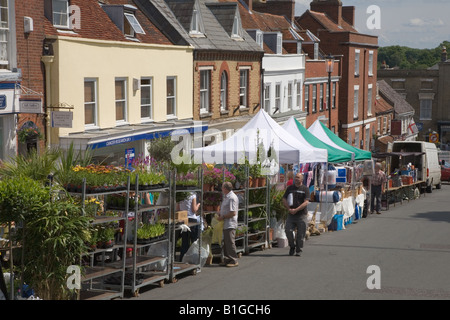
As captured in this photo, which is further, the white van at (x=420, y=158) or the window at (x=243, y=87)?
the white van at (x=420, y=158)

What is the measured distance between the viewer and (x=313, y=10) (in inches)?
2137

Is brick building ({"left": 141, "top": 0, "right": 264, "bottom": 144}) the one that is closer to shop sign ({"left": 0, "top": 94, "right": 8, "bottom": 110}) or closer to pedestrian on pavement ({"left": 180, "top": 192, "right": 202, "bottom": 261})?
shop sign ({"left": 0, "top": 94, "right": 8, "bottom": 110})

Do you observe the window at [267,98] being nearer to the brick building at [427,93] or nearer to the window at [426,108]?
the brick building at [427,93]

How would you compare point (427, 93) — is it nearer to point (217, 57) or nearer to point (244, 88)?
point (244, 88)

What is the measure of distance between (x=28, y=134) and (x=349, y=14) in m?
44.7

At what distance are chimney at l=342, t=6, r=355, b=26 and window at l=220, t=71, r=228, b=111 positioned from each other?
30.2 metres

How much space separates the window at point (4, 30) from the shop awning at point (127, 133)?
8.83ft

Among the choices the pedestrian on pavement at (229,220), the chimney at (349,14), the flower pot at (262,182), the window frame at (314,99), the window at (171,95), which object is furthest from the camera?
the chimney at (349,14)

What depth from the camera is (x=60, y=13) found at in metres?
20.1

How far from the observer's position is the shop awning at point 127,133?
19.1 metres

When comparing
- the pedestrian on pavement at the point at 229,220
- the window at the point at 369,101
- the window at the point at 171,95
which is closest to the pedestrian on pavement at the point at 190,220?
the pedestrian on pavement at the point at 229,220

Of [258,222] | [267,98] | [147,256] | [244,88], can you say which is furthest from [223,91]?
[147,256]

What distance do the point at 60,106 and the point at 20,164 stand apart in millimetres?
8451

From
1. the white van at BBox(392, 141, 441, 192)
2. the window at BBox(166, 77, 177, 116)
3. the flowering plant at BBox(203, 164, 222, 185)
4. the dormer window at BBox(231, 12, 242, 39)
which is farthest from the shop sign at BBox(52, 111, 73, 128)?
the white van at BBox(392, 141, 441, 192)
